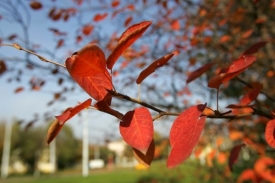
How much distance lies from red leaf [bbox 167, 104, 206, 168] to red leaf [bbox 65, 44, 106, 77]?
0.58ft

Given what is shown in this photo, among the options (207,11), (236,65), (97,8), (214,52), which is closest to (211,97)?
(214,52)

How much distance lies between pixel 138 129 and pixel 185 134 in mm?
84

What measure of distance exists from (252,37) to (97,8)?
201 centimetres

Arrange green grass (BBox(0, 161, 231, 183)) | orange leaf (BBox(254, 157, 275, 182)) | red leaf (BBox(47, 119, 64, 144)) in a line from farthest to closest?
1. green grass (BBox(0, 161, 231, 183))
2. orange leaf (BBox(254, 157, 275, 182))
3. red leaf (BBox(47, 119, 64, 144))

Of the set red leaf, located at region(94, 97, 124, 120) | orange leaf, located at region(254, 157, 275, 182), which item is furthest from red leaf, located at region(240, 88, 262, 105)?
orange leaf, located at region(254, 157, 275, 182)

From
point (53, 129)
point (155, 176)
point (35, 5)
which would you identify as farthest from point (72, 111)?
point (155, 176)

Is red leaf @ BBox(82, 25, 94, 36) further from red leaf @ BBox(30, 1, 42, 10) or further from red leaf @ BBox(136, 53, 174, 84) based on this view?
red leaf @ BBox(136, 53, 174, 84)

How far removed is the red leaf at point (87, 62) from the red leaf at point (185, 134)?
0.18 metres

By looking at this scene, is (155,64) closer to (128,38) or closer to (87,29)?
(128,38)

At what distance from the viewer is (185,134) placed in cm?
49

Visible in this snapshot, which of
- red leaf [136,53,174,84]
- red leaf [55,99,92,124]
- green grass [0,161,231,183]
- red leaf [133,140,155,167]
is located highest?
red leaf [136,53,174,84]

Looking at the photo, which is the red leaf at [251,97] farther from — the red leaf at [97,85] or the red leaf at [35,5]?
the red leaf at [35,5]

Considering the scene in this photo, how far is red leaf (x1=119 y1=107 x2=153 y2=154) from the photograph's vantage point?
486mm

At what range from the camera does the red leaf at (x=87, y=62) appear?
1.47ft
